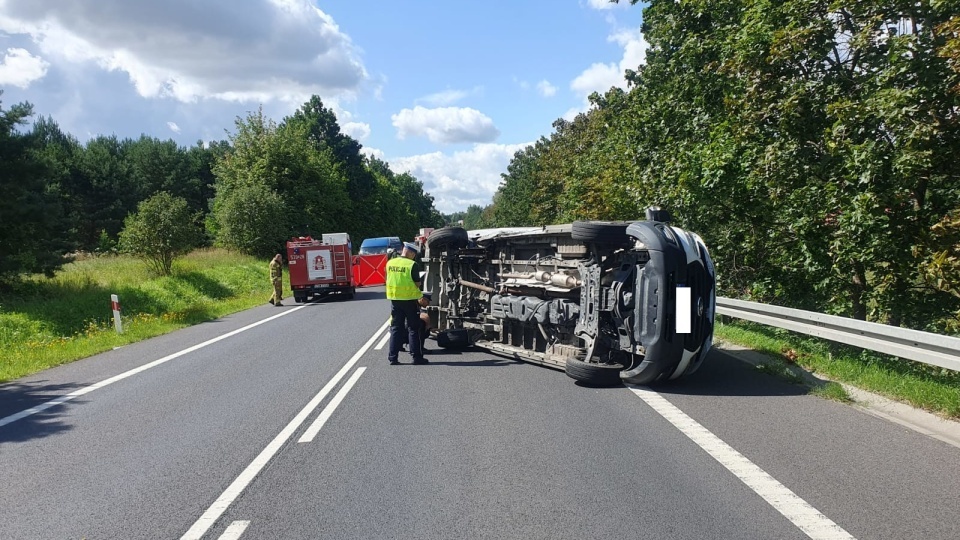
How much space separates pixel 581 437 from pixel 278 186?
4364 cm

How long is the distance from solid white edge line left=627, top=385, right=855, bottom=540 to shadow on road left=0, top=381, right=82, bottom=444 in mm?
6040

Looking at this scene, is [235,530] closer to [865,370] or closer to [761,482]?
[761,482]

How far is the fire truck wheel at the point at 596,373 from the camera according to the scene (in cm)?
793

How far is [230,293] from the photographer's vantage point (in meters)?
27.5

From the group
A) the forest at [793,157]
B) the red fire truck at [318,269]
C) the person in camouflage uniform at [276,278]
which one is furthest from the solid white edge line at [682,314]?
the red fire truck at [318,269]

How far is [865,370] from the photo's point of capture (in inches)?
316

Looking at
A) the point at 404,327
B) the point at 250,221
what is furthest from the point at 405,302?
the point at 250,221

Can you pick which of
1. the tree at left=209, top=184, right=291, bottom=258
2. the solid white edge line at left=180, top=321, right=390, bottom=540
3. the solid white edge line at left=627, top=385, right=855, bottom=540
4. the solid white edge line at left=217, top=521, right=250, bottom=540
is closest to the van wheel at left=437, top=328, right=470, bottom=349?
the solid white edge line at left=180, top=321, right=390, bottom=540

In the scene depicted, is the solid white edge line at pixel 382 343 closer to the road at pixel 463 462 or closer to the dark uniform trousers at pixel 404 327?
the dark uniform trousers at pixel 404 327

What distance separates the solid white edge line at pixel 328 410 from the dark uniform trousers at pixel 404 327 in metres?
0.85

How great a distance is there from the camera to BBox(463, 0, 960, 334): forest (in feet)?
26.6

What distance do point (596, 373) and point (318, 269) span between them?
1850cm

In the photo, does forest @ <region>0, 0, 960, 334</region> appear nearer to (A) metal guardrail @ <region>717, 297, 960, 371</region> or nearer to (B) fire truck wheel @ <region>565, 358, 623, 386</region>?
(A) metal guardrail @ <region>717, 297, 960, 371</region>

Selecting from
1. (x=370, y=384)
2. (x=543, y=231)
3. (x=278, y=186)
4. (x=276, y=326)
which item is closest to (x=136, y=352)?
(x=276, y=326)
